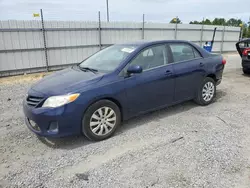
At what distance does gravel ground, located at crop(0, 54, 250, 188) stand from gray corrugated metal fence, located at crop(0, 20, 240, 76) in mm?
5396

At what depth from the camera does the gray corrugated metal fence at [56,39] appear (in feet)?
28.7

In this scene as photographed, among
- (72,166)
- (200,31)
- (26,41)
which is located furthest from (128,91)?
(200,31)

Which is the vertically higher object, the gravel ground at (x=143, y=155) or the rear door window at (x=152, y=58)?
the rear door window at (x=152, y=58)

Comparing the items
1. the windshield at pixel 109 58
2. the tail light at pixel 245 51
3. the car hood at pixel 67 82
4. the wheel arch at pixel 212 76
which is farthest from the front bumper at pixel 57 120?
the tail light at pixel 245 51

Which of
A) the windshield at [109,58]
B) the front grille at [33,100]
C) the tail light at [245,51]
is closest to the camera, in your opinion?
the front grille at [33,100]

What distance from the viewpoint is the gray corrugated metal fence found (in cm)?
876

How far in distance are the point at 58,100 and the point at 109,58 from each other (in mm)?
1418

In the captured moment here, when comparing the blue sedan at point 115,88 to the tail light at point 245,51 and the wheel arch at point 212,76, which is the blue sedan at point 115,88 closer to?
the wheel arch at point 212,76

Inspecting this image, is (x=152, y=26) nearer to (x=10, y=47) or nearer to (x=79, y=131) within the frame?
(x=10, y=47)

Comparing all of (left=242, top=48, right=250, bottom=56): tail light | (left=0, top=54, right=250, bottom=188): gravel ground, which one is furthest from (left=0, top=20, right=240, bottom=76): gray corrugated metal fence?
(left=242, top=48, right=250, bottom=56): tail light

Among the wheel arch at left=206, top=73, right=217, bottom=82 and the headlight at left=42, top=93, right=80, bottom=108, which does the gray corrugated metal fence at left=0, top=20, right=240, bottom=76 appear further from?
the wheel arch at left=206, top=73, right=217, bottom=82

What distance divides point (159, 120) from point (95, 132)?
1404mm

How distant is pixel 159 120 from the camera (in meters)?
4.16

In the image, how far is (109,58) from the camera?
13.2ft
